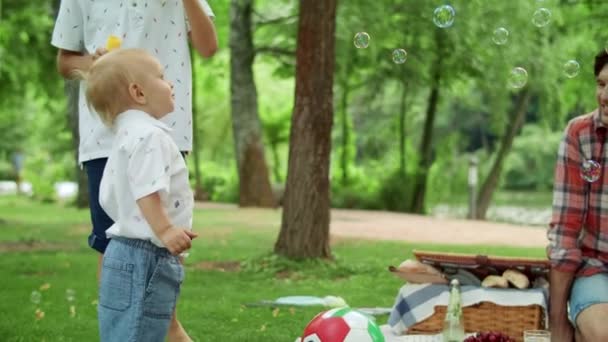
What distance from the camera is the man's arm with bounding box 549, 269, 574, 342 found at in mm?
3959

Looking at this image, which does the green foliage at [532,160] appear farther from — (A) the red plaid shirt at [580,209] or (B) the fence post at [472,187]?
(A) the red plaid shirt at [580,209]

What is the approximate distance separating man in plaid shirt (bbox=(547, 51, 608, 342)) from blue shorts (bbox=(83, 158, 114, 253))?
1.85m

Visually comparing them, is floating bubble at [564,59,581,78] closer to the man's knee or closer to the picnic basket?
the picnic basket

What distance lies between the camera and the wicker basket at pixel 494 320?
4820 millimetres

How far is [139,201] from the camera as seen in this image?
2.83 meters

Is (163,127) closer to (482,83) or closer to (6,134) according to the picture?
(482,83)

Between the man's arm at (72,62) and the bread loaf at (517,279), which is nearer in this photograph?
the man's arm at (72,62)

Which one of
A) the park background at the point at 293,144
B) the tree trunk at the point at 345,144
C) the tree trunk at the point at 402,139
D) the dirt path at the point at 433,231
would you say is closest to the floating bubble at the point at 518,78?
the park background at the point at 293,144

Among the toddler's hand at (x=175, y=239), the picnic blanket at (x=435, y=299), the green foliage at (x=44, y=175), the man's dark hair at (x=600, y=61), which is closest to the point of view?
the toddler's hand at (x=175, y=239)

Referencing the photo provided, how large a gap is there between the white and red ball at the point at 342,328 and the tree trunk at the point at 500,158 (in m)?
19.1

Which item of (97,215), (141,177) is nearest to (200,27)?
(97,215)

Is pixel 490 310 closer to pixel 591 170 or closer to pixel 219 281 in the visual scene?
pixel 591 170

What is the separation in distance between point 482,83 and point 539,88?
1.60 m

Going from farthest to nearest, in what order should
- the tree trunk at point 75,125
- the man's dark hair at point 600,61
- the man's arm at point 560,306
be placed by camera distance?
the tree trunk at point 75,125, the man's arm at point 560,306, the man's dark hair at point 600,61
